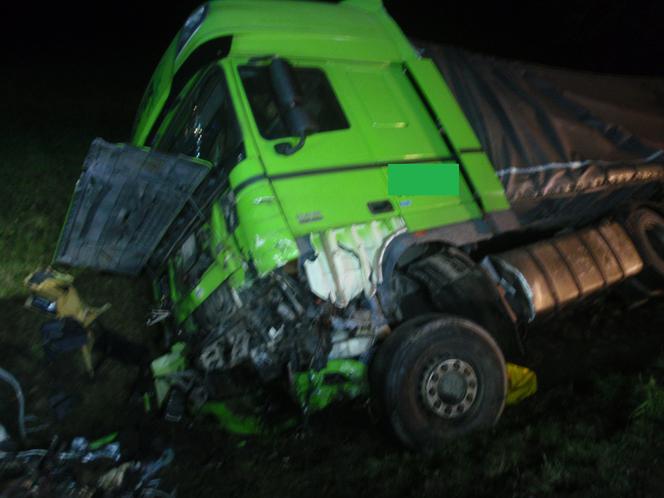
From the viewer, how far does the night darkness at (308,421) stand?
2.88 metres

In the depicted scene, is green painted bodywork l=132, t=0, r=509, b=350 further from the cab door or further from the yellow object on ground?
the yellow object on ground

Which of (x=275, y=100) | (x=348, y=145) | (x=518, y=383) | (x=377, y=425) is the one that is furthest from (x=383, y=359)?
(x=275, y=100)

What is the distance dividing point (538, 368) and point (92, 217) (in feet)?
11.6

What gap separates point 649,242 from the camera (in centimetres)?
460

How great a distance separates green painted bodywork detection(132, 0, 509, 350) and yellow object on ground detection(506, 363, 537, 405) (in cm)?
110

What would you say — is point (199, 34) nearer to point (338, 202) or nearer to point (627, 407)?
point (338, 202)

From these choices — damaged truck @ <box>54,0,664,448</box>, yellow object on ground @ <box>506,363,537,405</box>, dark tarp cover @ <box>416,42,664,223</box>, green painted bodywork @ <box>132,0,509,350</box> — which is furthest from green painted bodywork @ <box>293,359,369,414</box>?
dark tarp cover @ <box>416,42,664,223</box>

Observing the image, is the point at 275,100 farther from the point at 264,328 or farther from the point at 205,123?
the point at 264,328

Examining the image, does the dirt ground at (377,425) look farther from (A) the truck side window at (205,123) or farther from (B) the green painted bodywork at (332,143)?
(A) the truck side window at (205,123)

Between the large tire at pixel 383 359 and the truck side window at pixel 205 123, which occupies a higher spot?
the truck side window at pixel 205 123

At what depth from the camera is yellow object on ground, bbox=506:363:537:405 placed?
3586 mm

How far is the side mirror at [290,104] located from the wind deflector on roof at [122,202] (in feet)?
1.98

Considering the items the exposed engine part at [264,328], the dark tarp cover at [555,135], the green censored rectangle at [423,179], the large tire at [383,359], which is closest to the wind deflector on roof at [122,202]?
the exposed engine part at [264,328]

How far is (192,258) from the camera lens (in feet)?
11.7
